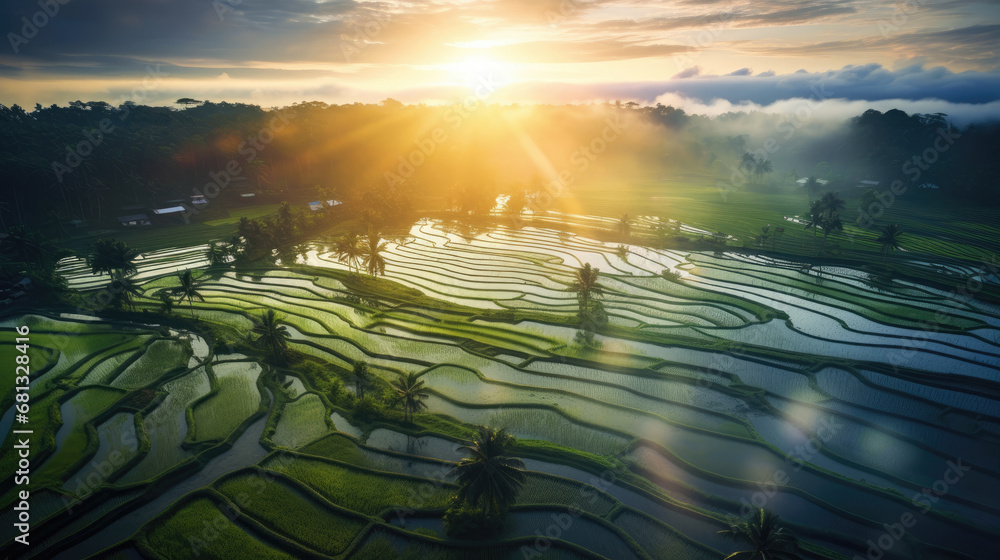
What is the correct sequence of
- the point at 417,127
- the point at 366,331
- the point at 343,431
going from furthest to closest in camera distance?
the point at 417,127 → the point at 366,331 → the point at 343,431

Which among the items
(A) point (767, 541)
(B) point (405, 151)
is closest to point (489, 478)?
(A) point (767, 541)

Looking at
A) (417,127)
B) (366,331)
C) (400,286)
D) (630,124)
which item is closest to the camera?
(366,331)

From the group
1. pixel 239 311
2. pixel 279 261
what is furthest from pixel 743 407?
pixel 279 261

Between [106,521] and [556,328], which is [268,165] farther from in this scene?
[106,521]

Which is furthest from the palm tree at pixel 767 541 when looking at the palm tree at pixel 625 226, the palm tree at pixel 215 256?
the palm tree at pixel 215 256

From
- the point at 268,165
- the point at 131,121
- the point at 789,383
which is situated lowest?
the point at 789,383

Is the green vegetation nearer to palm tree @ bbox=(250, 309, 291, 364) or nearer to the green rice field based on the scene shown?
the green rice field

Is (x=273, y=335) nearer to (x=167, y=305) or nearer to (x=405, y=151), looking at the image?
(x=167, y=305)

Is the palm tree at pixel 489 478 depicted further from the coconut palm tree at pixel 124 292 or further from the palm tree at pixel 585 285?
the coconut palm tree at pixel 124 292
